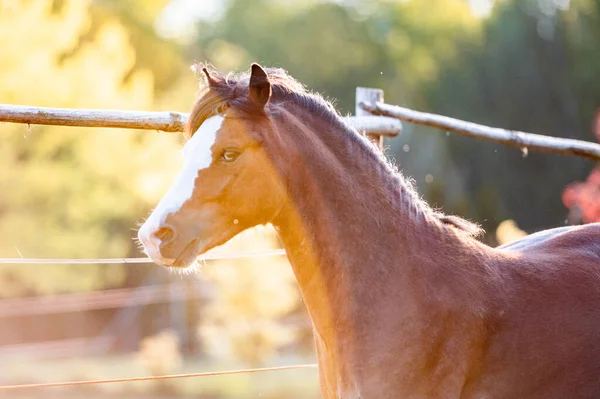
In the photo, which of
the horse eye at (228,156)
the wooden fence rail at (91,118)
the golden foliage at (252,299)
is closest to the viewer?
the horse eye at (228,156)

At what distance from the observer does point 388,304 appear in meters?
2.67

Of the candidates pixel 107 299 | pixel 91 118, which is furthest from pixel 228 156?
pixel 107 299

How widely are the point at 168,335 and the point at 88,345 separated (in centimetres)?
337

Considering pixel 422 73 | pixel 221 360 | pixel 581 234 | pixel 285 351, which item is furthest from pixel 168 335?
pixel 422 73

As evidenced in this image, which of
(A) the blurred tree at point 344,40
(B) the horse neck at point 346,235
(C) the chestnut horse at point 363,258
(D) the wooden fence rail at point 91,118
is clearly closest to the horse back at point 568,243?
(C) the chestnut horse at point 363,258

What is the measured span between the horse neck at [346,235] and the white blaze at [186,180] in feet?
0.77

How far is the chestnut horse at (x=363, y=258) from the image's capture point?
2621 mm

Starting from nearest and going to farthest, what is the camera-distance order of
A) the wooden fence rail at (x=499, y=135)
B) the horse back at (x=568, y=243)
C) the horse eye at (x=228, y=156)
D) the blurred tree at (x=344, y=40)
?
the horse eye at (x=228, y=156) < the horse back at (x=568, y=243) < the wooden fence rail at (x=499, y=135) < the blurred tree at (x=344, y=40)

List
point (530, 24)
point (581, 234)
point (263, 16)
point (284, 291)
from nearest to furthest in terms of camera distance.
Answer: point (581, 234), point (284, 291), point (530, 24), point (263, 16)

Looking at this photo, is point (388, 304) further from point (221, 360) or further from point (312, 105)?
point (221, 360)

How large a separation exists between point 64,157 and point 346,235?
1312 centimetres

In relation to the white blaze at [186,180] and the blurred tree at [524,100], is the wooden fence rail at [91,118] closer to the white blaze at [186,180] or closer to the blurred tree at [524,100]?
the white blaze at [186,180]

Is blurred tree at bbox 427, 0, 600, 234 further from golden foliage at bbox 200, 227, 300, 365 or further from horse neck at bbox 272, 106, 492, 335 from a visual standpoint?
horse neck at bbox 272, 106, 492, 335

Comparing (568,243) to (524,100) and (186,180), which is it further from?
(524,100)
